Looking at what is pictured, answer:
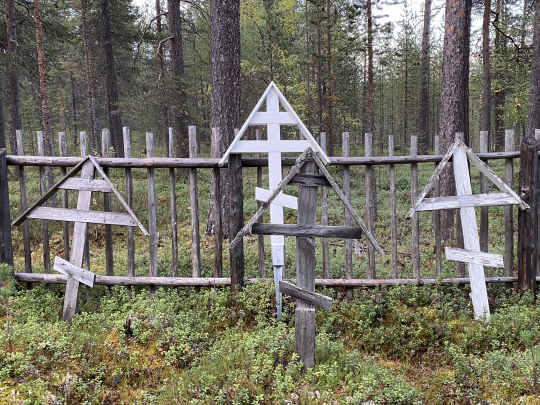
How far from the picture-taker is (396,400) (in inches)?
142

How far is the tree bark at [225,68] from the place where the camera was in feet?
25.5

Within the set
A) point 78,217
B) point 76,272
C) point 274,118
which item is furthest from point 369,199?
point 76,272

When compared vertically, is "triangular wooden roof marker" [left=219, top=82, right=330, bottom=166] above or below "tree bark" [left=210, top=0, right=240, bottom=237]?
below

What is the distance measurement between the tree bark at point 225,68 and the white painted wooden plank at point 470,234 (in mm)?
4023

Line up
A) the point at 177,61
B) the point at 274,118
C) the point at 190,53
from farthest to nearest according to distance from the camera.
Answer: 1. the point at 190,53
2. the point at 177,61
3. the point at 274,118

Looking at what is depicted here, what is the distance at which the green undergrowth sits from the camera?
3.79 meters

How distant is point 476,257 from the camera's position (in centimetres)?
544

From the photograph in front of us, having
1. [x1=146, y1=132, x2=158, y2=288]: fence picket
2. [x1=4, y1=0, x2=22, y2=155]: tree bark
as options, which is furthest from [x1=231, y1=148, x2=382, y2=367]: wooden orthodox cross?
[x1=4, y1=0, x2=22, y2=155]: tree bark

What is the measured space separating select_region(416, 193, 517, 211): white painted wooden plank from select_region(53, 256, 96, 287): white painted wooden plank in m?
4.48

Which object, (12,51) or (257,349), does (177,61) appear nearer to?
(12,51)

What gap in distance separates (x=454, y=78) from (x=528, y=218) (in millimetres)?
3875

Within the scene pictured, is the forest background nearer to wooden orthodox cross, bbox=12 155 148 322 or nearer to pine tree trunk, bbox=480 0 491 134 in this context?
pine tree trunk, bbox=480 0 491 134

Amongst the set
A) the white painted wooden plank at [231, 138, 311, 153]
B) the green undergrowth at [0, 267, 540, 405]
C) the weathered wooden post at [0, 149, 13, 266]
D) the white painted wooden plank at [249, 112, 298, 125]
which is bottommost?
the green undergrowth at [0, 267, 540, 405]

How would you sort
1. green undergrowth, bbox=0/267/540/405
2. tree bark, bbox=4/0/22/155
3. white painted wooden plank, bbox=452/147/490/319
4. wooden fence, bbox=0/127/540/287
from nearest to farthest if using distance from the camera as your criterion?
green undergrowth, bbox=0/267/540/405, white painted wooden plank, bbox=452/147/490/319, wooden fence, bbox=0/127/540/287, tree bark, bbox=4/0/22/155
